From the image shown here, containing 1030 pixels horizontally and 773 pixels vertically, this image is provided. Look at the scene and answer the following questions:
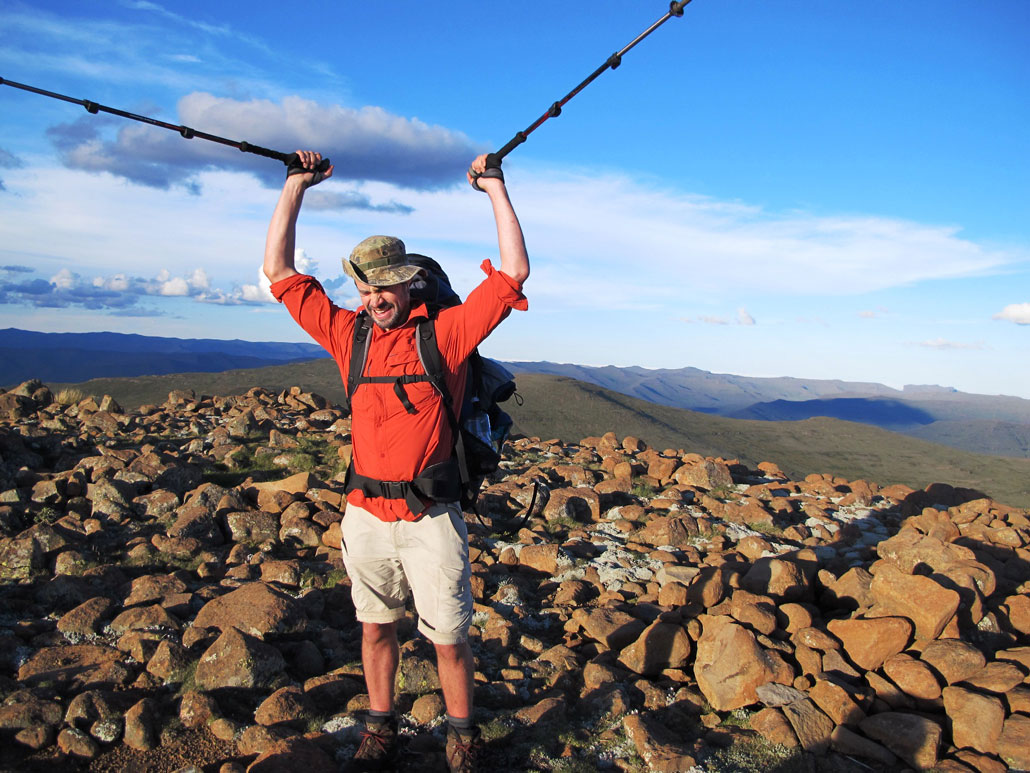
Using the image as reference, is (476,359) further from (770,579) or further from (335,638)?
(770,579)

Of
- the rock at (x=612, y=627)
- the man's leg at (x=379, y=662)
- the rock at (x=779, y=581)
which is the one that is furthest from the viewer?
the rock at (x=779, y=581)

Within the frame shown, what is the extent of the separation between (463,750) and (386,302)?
210 cm

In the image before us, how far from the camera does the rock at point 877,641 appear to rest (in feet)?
14.4

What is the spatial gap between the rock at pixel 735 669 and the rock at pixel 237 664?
8.60 ft

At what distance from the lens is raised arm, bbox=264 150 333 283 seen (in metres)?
3.39

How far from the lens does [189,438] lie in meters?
10.6

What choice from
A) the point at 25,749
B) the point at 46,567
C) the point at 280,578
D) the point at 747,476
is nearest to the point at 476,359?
the point at 25,749

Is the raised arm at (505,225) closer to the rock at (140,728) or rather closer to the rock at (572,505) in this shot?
the rock at (140,728)

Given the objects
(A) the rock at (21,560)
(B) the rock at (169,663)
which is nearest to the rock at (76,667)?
(B) the rock at (169,663)

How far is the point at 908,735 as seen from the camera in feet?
12.1

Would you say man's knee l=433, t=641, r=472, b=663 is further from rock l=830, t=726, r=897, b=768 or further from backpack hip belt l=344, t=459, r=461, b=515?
rock l=830, t=726, r=897, b=768

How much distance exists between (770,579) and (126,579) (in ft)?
16.8

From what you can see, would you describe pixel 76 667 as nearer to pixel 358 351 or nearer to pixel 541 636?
pixel 358 351

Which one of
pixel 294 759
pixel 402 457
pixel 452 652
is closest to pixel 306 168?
pixel 402 457
